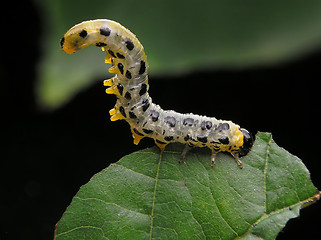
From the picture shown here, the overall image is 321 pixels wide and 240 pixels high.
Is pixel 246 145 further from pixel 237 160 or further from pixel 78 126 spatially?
pixel 78 126

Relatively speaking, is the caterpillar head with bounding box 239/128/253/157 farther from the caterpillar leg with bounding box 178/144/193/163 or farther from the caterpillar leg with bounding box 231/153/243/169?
the caterpillar leg with bounding box 178/144/193/163

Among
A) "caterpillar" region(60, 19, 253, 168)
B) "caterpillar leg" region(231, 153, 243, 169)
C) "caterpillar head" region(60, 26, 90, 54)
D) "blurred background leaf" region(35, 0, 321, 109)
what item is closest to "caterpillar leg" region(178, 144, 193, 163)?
"caterpillar" region(60, 19, 253, 168)

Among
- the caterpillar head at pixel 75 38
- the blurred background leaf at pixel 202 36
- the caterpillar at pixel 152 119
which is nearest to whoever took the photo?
the caterpillar head at pixel 75 38

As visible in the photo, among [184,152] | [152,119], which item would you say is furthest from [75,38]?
[184,152]

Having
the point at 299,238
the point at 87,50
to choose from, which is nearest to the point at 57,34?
the point at 87,50

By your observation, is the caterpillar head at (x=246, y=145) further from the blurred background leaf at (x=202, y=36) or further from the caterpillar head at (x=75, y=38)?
the blurred background leaf at (x=202, y=36)

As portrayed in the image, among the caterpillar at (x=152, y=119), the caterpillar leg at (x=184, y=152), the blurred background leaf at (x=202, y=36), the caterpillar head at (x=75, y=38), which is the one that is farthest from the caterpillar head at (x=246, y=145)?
the blurred background leaf at (x=202, y=36)
